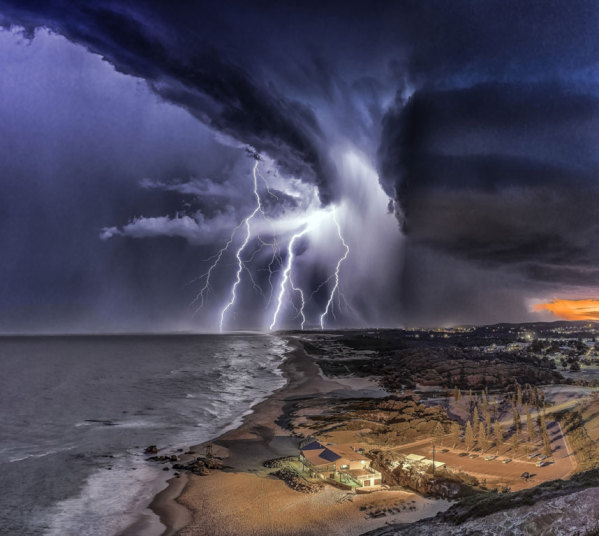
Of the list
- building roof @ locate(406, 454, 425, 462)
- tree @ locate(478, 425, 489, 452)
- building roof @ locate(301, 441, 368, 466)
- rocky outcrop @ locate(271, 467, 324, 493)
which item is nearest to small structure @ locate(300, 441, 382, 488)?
building roof @ locate(301, 441, 368, 466)

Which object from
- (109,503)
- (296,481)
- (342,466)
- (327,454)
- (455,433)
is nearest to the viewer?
→ (109,503)

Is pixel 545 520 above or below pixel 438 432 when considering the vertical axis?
above

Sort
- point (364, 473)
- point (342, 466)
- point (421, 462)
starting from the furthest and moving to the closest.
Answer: point (421, 462), point (342, 466), point (364, 473)

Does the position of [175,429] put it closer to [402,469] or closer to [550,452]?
[402,469]

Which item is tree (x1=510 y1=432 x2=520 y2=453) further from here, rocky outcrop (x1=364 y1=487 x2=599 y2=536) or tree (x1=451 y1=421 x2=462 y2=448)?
rocky outcrop (x1=364 y1=487 x2=599 y2=536)

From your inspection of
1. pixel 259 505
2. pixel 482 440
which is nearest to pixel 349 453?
pixel 259 505

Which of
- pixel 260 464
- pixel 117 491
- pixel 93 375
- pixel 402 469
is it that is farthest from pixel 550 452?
pixel 93 375

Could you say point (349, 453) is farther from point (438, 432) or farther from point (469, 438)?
point (469, 438)

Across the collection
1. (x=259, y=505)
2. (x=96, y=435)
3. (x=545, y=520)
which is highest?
(x=545, y=520)
